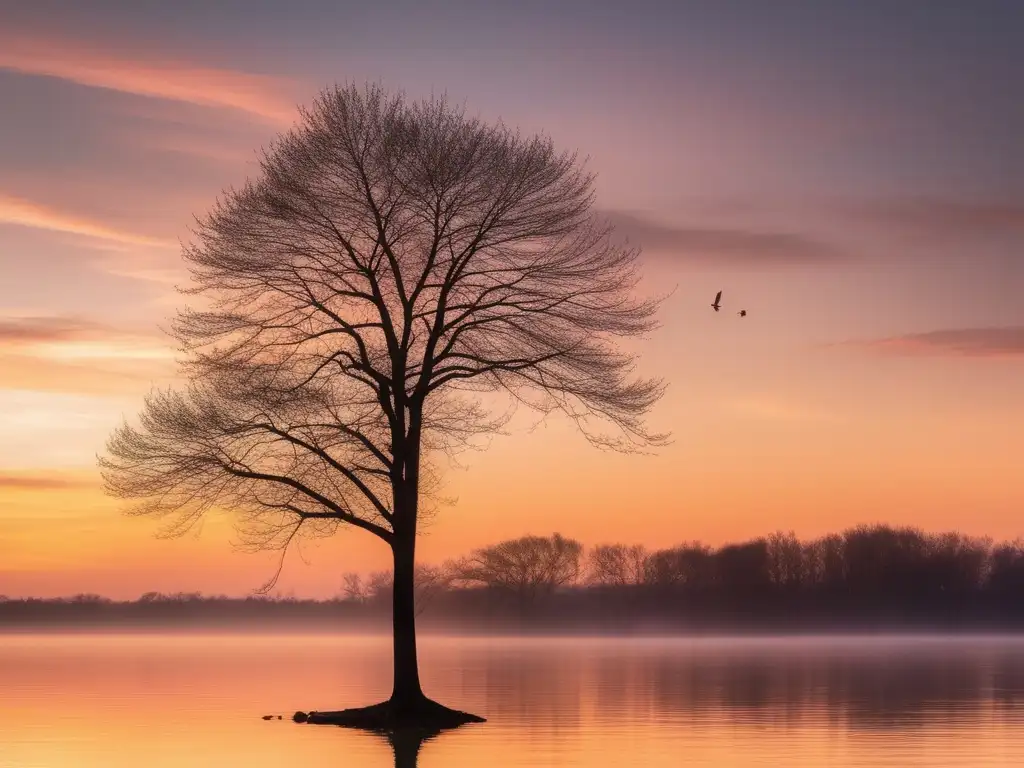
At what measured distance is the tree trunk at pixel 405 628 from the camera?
116 feet

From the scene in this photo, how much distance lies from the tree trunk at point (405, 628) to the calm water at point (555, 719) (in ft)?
7.05

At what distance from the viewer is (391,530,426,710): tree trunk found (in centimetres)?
3538

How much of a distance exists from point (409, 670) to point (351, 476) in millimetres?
4962

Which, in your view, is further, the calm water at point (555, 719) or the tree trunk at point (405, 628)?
the tree trunk at point (405, 628)

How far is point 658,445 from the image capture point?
114 feet

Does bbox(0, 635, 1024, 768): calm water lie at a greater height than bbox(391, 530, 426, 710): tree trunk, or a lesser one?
lesser

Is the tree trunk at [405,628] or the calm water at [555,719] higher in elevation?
the tree trunk at [405,628]

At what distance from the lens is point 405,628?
3594 centimetres

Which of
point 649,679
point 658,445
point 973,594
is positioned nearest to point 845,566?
point 973,594

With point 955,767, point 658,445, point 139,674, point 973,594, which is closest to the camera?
point 955,767

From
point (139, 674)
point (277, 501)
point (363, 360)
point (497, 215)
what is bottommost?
point (139, 674)

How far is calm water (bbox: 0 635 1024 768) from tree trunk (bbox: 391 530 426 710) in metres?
2.15

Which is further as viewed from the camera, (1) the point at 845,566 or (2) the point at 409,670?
(1) the point at 845,566

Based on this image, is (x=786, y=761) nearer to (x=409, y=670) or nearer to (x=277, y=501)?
(x=409, y=670)
